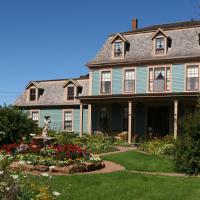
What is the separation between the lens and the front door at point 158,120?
33.5m

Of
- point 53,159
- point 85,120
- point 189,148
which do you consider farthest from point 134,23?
point 189,148

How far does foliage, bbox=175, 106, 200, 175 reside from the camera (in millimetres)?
16516

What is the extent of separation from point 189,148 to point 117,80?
1756 cm

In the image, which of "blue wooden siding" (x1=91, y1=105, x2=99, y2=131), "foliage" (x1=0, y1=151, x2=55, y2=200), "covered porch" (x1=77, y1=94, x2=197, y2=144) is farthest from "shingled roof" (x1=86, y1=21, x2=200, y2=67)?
"foliage" (x1=0, y1=151, x2=55, y2=200)

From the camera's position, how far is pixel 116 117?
34531 millimetres

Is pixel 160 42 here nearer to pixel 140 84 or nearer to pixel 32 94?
pixel 140 84

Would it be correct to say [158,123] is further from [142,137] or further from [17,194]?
[17,194]

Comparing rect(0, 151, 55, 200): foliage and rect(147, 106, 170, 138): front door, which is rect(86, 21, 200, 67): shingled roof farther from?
rect(0, 151, 55, 200): foliage

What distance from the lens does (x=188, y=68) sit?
30969 millimetres

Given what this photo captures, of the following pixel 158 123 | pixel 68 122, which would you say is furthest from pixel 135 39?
pixel 68 122

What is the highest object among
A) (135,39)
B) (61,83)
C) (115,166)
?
(135,39)

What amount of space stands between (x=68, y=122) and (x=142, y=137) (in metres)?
7.80

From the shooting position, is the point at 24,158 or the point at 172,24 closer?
the point at 24,158

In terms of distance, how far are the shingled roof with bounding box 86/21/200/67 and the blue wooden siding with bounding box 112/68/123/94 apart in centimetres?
73
